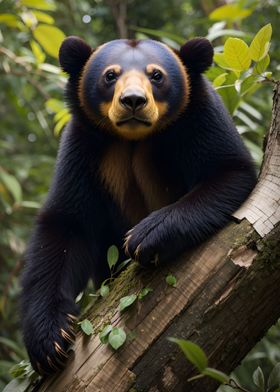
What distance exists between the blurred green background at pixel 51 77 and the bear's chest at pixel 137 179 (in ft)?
2.67

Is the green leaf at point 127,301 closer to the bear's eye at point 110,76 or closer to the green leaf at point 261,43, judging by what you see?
the green leaf at point 261,43

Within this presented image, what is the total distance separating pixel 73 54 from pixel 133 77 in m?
0.78

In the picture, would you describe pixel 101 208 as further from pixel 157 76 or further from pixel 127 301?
pixel 127 301

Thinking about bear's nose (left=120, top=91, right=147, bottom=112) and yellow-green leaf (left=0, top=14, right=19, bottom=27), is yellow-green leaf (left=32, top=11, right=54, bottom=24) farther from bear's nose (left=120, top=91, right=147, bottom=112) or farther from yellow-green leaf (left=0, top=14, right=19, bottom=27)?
bear's nose (left=120, top=91, right=147, bottom=112)

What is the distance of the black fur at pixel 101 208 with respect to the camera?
3.54 metres

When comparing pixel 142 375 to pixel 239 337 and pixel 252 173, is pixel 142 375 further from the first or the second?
pixel 252 173

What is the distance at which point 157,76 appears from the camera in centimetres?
426

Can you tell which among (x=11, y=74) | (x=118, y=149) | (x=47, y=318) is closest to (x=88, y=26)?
(x=11, y=74)

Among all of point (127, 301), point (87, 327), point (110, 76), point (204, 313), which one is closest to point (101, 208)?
point (110, 76)

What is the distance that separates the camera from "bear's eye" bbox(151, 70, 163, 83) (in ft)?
13.9

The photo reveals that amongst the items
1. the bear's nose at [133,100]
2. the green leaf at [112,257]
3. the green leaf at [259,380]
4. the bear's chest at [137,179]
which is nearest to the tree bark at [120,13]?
the bear's chest at [137,179]

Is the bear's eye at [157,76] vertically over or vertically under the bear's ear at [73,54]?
under

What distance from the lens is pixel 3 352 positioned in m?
6.40

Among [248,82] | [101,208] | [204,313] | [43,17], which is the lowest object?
[204,313]
